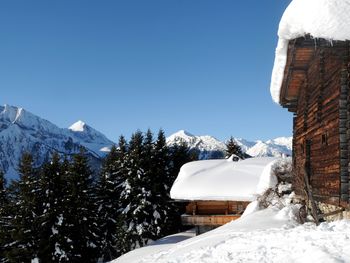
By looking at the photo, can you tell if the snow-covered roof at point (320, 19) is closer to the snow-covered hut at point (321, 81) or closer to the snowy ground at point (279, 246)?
the snow-covered hut at point (321, 81)

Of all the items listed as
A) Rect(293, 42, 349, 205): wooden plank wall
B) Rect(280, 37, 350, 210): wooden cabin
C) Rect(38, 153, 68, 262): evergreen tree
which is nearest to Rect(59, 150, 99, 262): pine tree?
Rect(38, 153, 68, 262): evergreen tree

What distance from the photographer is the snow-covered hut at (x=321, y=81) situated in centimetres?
999

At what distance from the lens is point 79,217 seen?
3134 cm

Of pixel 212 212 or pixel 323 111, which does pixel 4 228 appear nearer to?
pixel 212 212

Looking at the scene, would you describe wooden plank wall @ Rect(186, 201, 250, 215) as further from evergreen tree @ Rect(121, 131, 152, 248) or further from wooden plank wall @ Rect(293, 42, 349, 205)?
wooden plank wall @ Rect(293, 42, 349, 205)

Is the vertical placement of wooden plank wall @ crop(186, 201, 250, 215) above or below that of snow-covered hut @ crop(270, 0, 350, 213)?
below

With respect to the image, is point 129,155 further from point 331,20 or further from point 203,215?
point 331,20

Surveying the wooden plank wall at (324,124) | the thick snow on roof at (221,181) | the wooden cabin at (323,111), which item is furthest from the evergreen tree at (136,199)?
the wooden plank wall at (324,124)

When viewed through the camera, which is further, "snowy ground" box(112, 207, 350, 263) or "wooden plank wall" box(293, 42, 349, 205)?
"wooden plank wall" box(293, 42, 349, 205)

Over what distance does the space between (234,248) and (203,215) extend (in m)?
20.1

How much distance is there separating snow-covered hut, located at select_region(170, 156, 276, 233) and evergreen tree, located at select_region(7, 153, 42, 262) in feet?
31.5

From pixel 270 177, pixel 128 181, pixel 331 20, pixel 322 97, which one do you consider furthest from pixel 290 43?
pixel 128 181

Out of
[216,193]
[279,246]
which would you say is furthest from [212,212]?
[279,246]

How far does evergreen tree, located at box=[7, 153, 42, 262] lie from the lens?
28078 millimetres
